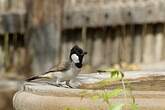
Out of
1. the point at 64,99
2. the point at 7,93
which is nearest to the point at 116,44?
the point at 7,93

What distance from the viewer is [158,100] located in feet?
12.2

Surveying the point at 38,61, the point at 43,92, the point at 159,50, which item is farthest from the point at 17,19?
the point at 43,92

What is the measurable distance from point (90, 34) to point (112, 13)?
0.59 metres

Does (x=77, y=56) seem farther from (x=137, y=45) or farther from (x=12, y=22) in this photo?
(x=12, y=22)

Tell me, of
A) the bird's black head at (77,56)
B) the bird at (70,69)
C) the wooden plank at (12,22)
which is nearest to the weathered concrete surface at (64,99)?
the bird at (70,69)

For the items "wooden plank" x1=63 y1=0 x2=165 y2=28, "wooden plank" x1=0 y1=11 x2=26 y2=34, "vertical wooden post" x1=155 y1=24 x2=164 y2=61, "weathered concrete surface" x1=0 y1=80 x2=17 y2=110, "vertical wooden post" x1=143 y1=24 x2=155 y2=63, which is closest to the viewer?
Result: "weathered concrete surface" x1=0 y1=80 x2=17 y2=110

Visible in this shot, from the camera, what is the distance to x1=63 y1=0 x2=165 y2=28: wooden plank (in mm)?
10133

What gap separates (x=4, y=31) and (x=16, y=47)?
0.33 meters

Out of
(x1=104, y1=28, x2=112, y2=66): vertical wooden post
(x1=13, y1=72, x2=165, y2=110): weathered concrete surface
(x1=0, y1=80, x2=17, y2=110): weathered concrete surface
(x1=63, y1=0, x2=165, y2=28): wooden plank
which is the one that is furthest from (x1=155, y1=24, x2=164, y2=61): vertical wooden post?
(x1=13, y1=72, x2=165, y2=110): weathered concrete surface

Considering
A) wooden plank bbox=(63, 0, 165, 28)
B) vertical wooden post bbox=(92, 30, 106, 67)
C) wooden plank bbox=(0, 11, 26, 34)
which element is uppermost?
wooden plank bbox=(63, 0, 165, 28)

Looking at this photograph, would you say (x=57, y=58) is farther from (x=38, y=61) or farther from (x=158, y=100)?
(x=158, y=100)

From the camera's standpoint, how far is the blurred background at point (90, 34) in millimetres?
10250

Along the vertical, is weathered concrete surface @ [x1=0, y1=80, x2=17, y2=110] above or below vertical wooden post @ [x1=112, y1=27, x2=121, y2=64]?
below

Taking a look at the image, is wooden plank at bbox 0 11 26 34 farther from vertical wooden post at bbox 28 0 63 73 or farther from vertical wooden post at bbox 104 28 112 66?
vertical wooden post at bbox 104 28 112 66
